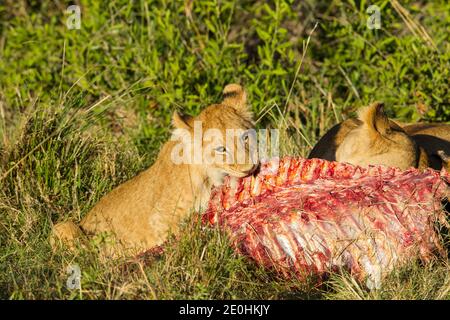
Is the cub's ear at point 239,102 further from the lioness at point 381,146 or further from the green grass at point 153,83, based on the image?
the green grass at point 153,83

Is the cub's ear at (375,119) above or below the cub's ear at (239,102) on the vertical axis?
below

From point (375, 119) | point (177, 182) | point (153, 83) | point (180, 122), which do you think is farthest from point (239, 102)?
point (153, 83)

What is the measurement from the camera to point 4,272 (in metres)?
4.74

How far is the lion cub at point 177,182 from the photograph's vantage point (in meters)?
5.03

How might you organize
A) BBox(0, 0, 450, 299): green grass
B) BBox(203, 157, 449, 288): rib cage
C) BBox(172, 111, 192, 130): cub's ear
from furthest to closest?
1. BBox(0, 0, 450, 299): green grass
2. BBox(172, 111, 192, 130): cub's ear
3. BBox(203, 157, 449, 288): rib cage

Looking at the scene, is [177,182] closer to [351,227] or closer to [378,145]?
[351,227]

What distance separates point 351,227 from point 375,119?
4.07 ft

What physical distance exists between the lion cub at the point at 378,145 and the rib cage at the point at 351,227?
0.70 metres

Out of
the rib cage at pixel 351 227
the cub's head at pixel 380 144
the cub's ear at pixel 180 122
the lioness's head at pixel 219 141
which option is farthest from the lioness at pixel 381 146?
the cub's ear at pixel 180 122

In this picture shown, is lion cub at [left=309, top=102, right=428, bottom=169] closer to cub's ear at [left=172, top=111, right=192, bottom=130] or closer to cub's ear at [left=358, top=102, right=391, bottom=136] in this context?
→ cub's ear at [left=358, top=102, right=391, bottom=136]

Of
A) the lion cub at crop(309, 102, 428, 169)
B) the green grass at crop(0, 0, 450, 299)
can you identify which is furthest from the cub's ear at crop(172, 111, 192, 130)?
the lion cub at crop(309, 102, 428, 169)

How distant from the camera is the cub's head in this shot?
18.3 feet

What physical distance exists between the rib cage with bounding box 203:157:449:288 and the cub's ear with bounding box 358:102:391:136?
78cm
